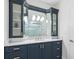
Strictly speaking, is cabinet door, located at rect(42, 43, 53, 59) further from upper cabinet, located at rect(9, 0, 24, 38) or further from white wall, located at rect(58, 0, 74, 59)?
upper cabinet, located at rect(9, 0, 24, 38)

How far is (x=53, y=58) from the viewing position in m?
4.35

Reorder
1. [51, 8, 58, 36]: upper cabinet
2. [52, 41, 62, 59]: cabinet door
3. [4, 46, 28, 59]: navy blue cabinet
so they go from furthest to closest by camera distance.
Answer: [51, 8, 58, 36]: upper cabinet < [52, 41, 62, 59]: cabinet door < [4, 46, 28, 59]: navy blue cabinet

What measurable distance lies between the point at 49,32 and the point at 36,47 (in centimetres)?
148

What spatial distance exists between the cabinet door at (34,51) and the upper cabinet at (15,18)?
46 centimetres

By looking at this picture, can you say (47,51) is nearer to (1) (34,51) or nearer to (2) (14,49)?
(1) (34,51)

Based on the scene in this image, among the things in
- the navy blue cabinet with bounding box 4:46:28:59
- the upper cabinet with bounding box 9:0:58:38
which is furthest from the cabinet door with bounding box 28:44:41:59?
the upper cabinet with bounding box 9:0:58:38

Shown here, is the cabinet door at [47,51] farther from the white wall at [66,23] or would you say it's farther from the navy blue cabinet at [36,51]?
the white wall at [66,23]

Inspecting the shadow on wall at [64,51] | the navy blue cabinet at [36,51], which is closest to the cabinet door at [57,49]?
the navy blue cabinet at [36,51]

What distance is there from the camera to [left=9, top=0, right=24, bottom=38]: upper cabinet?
3.30 meters

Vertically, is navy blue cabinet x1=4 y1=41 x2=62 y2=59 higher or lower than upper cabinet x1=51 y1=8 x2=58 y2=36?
lower

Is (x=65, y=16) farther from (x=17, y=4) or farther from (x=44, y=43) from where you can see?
(x=17, y=4)

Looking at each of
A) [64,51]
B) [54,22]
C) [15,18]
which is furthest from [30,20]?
[64,51]

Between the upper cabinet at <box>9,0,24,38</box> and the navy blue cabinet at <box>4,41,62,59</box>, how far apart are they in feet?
1.50

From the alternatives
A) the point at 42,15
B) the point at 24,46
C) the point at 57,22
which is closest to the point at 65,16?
the point at 57,22
